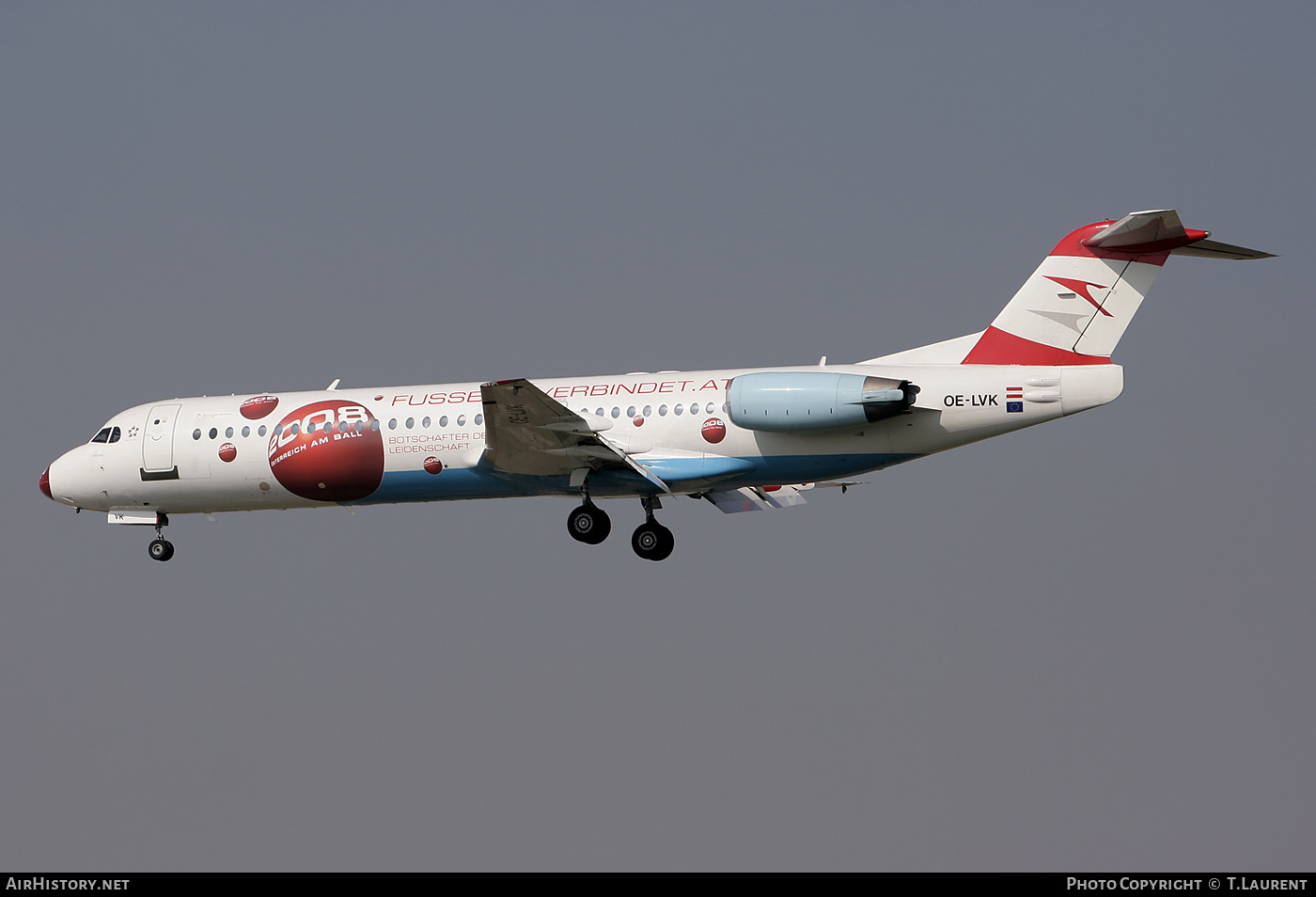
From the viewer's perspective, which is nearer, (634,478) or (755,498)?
(634,478)

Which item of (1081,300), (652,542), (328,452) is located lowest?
(652,542)

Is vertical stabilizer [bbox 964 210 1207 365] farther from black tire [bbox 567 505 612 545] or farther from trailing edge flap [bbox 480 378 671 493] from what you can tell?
black tire [bbox 567 505 612 545]

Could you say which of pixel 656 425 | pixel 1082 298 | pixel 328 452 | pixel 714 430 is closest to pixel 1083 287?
pixel 1082 298

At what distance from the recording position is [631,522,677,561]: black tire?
98.6 ft

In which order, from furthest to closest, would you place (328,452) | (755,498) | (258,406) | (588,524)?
(755,498)
(258,406)
(328,452)
(588,524)

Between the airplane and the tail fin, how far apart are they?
0.03 m

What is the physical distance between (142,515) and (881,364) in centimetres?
1498

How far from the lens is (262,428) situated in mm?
31078

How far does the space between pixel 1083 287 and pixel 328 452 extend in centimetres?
1389

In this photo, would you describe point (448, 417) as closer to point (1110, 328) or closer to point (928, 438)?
point (928, 438)

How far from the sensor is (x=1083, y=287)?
90.0ft

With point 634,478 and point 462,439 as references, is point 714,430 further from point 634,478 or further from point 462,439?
point 462,439

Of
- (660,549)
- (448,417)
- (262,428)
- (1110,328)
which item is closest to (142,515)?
(262,428)

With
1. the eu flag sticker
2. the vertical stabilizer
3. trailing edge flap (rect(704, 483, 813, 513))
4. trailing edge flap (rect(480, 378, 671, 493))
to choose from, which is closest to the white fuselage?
the eu flag sticker
